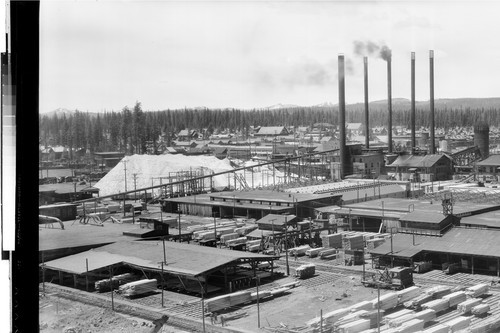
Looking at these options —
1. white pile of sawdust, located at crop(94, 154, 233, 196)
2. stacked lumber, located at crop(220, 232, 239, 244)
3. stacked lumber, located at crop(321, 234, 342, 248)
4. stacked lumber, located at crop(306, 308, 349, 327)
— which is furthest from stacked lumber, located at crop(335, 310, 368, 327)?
white pile of sawdust, located at crop(94, 154, 233, 196)

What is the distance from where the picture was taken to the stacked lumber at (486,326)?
470 cm

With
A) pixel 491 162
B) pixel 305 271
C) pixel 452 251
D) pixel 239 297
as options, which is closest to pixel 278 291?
pixel 239 297

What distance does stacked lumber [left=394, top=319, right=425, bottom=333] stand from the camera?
4629 millimetres

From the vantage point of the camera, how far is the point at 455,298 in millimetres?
5578

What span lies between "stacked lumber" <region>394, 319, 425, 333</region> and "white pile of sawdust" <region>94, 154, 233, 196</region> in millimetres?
12028

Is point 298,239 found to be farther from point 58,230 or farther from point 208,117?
point 208,117

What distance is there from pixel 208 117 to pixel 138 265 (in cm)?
3293

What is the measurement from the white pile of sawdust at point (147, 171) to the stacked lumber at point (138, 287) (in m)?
9.75

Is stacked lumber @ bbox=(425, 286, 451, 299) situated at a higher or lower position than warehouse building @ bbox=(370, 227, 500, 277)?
lower

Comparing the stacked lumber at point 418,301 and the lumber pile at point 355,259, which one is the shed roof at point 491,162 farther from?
the stacked lumber at point 418,301

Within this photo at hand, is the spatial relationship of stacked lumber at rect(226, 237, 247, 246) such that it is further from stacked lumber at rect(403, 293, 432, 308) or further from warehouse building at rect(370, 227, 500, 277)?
stacked lumber at rect(403, 293, 432, 308)

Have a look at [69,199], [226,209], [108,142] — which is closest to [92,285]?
[226,209]

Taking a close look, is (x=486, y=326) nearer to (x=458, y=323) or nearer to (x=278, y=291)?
(x=458, y=323)

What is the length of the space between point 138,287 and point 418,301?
2941 millimetres
